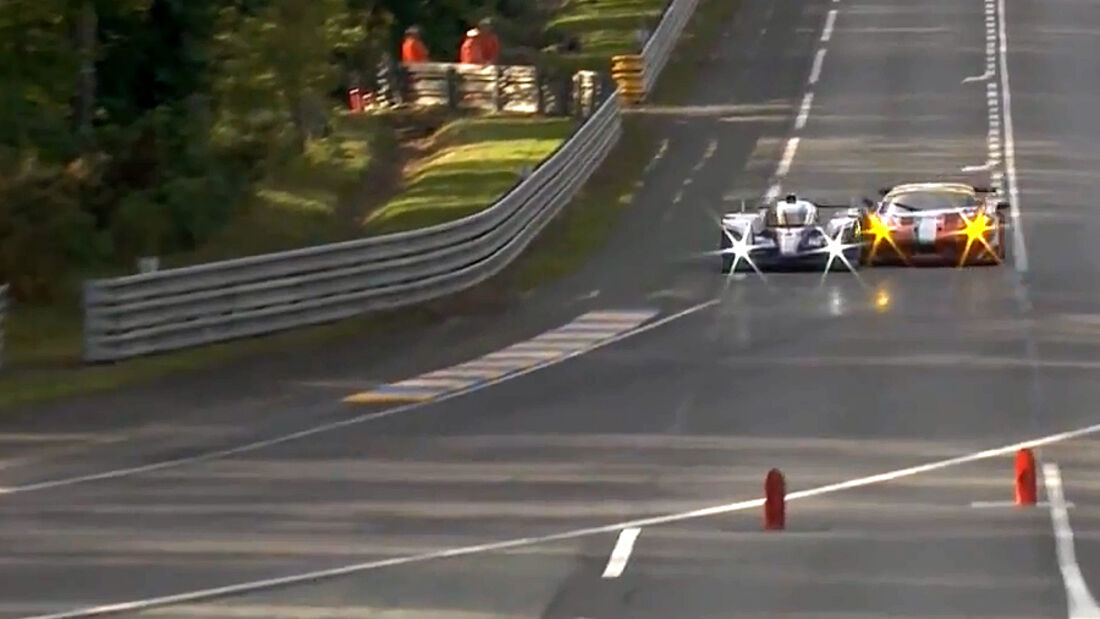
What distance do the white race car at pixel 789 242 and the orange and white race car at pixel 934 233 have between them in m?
0.44

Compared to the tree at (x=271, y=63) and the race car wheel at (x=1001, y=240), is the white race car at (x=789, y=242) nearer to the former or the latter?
the race car wheel at (x=1001, y=240)

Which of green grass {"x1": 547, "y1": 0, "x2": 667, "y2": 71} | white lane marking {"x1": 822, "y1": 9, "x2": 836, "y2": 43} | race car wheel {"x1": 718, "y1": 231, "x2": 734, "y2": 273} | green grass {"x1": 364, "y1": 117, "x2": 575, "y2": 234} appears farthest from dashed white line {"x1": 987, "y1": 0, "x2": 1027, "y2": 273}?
green grass {"x1": 547, "y1": 0, "x2": 667, "y2": 71}

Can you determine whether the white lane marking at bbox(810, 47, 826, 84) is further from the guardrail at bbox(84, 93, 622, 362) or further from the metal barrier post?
the guardrail at bbox(84, 93, 622, 362)

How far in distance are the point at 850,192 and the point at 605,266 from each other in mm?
8236

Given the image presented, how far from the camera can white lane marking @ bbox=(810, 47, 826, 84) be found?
5430 centimetres

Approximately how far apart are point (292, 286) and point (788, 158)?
1883cm

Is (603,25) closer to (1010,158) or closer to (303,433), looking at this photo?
(1010,158)

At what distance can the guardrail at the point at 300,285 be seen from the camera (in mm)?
23594

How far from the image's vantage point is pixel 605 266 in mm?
32062

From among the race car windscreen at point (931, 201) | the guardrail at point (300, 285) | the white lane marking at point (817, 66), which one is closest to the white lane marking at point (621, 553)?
the guardrail at point (300, 285)

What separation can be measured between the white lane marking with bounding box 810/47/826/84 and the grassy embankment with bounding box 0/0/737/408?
2.90 meters

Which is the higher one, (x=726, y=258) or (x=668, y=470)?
(x=668, y=470)

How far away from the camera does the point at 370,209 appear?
39375mm

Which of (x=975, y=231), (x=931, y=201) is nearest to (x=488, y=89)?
(x=931, y=201)
